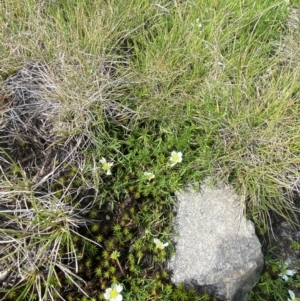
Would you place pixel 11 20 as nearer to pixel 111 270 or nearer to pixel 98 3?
pixel 98 3

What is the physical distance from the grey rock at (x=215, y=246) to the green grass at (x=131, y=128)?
6 cm

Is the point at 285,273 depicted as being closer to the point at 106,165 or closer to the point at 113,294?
the point at 113,294

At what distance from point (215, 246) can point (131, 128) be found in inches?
32.8

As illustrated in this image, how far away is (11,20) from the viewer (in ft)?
8.52

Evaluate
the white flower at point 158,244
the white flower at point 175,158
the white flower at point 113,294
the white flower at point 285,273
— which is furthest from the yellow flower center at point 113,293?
the white flower at point 285,273

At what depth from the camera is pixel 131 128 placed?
2379 mm

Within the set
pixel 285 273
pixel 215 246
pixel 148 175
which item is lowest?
pixel 285 273

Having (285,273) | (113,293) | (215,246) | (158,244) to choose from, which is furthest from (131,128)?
(285,273)

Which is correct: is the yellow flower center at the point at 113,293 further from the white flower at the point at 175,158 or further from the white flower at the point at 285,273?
the white flower at the point at 285,273

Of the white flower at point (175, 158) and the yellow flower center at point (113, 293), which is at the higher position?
the white flower at point (175, 158)

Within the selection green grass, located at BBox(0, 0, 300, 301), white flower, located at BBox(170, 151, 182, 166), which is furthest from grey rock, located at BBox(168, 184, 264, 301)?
white flower, located at BBox(170, 151, 182, 166)

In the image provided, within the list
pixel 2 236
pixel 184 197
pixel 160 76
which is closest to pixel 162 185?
pixel 184 197

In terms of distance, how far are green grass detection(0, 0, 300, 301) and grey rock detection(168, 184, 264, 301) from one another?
65 mm

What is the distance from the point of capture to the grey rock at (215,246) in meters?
2.05
